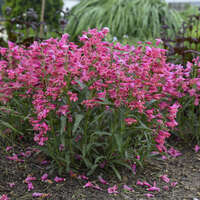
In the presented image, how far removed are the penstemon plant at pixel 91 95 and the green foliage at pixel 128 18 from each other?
415 cm

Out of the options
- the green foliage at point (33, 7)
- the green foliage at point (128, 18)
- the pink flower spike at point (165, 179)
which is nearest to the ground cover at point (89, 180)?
the pink flower spike at point (165, 179)

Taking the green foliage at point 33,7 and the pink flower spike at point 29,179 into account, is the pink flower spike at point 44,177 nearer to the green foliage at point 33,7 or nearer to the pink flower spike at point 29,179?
the pink flower spike at point 29,179

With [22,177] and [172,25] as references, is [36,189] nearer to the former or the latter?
[22,177]

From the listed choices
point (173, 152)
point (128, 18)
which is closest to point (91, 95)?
point (173, 152)

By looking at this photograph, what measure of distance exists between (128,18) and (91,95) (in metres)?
5.08

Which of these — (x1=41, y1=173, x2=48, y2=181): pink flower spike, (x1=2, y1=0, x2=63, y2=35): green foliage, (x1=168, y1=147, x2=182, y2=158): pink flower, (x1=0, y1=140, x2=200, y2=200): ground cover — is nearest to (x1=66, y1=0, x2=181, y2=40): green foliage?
(x1=2, y1=0, x2=63, y2=35): green foliage

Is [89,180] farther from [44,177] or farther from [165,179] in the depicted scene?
[165,179]

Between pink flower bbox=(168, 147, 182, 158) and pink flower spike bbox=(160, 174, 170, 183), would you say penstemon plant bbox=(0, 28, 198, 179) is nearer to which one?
pink flower spike bbox=(160, 174, 170, 183)

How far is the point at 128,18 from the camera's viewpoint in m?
6.91

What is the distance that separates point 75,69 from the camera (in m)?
2.01

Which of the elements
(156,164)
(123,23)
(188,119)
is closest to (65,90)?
(156,164)

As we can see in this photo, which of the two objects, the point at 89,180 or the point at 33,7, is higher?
the point at 33,7

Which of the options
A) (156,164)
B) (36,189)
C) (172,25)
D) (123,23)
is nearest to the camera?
(36,189)

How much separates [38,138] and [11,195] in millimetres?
460
